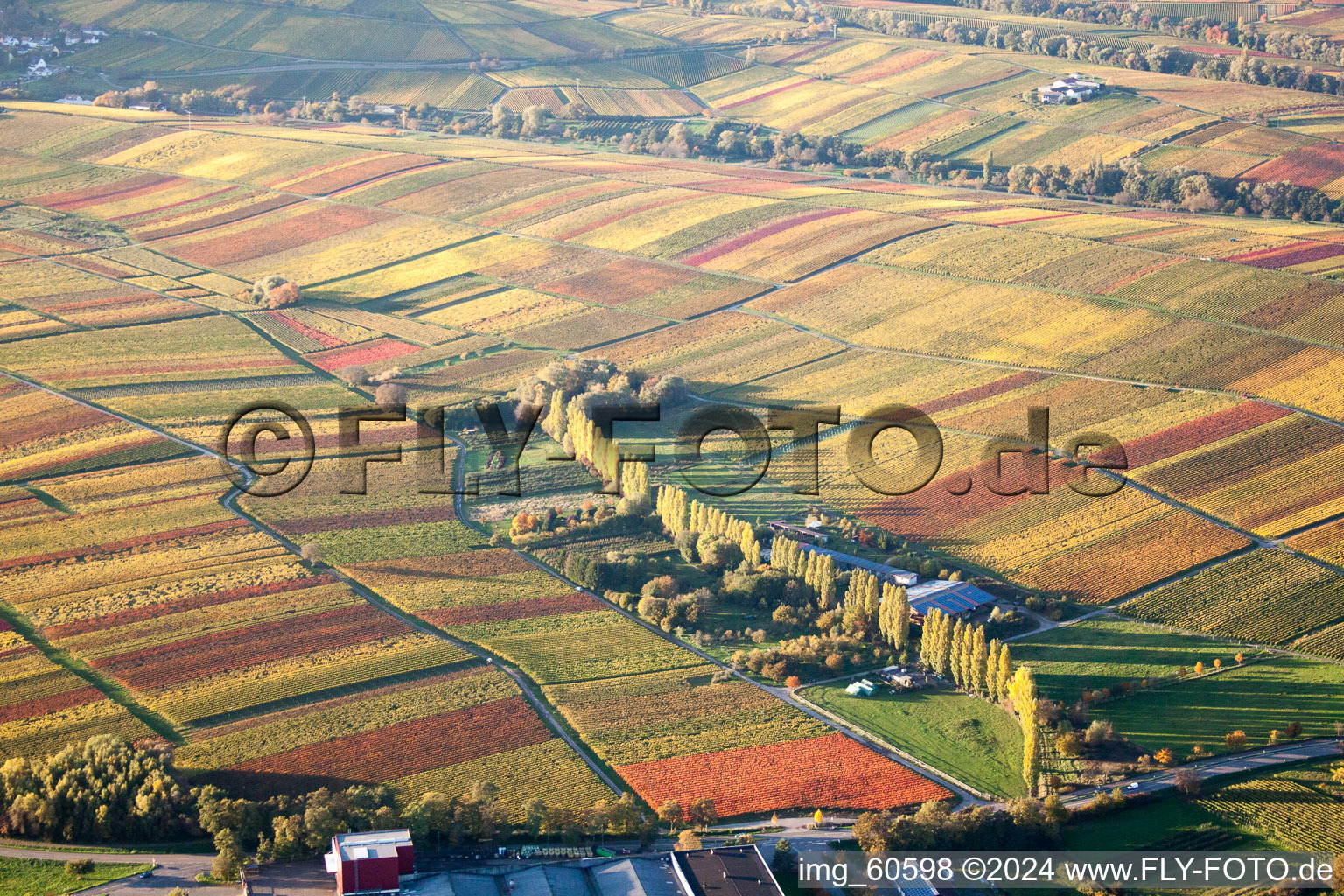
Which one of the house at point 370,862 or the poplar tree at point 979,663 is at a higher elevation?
the poplar tree at point 979,663

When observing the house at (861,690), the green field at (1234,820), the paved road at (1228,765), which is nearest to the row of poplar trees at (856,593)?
the house at (861,690)

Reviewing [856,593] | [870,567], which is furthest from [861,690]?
[870,567]

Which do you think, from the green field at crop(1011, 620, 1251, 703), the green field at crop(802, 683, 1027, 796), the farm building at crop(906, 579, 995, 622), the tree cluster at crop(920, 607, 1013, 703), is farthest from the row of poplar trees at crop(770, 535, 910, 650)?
the green field at crop(1011, 620, 1251, 703)

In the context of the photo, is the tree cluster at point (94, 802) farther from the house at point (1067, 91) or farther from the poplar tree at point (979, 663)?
the house at point (1067, 91)

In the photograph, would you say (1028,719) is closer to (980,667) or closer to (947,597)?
(980,667)

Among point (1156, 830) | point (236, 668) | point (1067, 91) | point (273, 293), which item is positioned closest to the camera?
point (1156, 830)

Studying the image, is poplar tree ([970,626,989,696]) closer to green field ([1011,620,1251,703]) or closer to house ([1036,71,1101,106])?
green field ([1011,620,1251,703])

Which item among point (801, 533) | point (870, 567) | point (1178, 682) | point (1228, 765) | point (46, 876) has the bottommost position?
point (46, 876)
